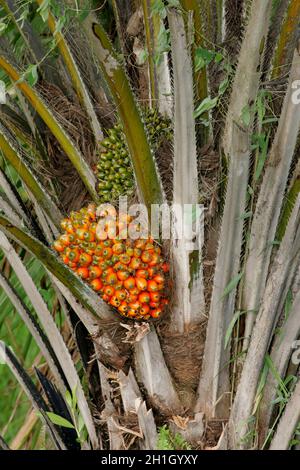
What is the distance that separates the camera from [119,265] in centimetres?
186

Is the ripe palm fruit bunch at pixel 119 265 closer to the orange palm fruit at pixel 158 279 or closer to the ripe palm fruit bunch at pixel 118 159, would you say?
the orange palm fruit at pixel 158 279

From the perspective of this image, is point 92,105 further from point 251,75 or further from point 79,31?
point 251,75

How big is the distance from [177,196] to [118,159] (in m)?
0.28

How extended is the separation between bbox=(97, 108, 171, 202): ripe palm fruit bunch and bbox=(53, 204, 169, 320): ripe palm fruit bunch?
165 mm

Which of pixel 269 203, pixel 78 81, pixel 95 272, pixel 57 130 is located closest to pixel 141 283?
pixel 95 272

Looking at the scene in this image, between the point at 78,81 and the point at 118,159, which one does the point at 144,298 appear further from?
the point at 78,81

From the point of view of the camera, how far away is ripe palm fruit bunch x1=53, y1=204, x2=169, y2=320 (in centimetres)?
185

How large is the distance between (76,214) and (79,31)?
0.60 meters

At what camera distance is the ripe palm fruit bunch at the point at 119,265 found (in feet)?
6.07

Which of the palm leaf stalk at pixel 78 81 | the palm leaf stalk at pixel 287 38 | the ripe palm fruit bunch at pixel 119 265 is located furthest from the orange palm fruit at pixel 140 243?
the palm leaf stalk at pixel 287 38

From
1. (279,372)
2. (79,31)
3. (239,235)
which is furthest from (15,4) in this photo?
(279,372)

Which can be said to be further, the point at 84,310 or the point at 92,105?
the point at 92,105

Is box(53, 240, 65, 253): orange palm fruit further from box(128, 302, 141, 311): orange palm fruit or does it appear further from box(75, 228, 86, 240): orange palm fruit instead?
box(128, 302, 141, 311): orange palm fruit

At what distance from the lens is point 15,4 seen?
2.14m
